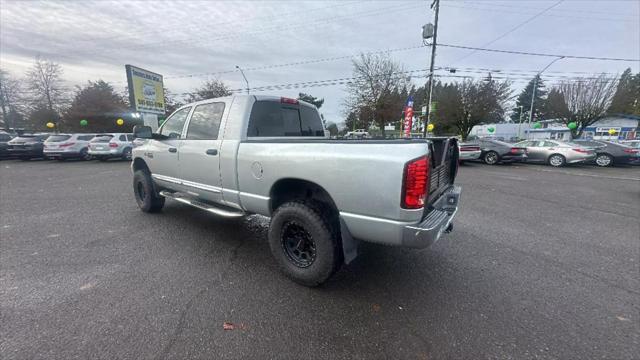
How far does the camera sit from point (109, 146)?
560 inches

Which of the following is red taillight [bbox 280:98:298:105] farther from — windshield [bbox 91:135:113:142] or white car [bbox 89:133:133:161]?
windshield [bbox 91:135:113:142]

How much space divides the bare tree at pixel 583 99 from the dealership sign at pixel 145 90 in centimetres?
4096

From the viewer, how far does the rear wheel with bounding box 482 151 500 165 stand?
14.0 m

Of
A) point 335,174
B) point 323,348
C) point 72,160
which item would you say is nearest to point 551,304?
point 323,348

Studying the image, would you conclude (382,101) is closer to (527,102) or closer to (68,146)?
(68,146)

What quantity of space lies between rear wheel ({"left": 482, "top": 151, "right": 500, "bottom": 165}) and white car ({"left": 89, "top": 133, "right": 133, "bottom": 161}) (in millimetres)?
20027

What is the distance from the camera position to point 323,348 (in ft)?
6.48

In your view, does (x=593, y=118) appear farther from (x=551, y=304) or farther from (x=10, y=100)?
(x=10, y=100)

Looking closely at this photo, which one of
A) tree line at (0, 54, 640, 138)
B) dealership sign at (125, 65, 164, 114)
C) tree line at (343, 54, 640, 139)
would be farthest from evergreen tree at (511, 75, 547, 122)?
dealership sign at (125, 65, 164, 114)

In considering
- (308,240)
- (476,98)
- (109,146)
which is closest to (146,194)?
(308,240)

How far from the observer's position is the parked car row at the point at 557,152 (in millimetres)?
13594

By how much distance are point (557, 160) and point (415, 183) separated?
1682cm

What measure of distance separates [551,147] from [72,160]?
27.2 metres

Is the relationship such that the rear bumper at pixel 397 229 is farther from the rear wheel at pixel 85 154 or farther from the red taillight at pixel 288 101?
the rear wheel at pixel 85 154
